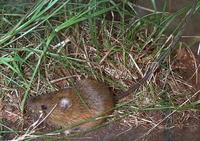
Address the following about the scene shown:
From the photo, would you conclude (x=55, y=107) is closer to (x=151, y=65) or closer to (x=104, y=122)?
(x=104, y=122)

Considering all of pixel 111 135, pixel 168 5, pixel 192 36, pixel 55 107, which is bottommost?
pixel 111 135

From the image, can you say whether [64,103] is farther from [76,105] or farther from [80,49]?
[80,49]

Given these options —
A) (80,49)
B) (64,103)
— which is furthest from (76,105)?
(80,49)

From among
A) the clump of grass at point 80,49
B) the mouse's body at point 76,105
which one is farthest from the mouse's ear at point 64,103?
the clump of grass at point 80,49

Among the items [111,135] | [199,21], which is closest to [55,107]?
[111,135]

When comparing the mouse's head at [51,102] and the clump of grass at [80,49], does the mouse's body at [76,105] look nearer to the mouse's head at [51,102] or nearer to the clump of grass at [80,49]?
the mouse's head at [51,102]
